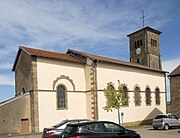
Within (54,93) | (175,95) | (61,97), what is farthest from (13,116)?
(175,95)

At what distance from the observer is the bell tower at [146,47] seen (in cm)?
5488

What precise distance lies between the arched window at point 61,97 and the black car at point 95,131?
16862 millimetres

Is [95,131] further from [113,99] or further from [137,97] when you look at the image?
[137,97]

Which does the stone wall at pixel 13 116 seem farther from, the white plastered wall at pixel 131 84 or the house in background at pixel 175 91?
the house in background at pixel 175 91

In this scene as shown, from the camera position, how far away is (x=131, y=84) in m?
35.6

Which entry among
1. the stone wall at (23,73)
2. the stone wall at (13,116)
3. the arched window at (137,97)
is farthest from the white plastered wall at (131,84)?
the stone wall at (13,116)

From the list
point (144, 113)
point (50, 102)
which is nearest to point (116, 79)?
point (144, 113)

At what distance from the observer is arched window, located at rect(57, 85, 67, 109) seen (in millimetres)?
28589

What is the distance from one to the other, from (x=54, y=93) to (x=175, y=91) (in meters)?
16.5

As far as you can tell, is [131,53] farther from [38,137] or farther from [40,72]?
[38,137]

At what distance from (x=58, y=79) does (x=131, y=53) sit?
32.7 meters

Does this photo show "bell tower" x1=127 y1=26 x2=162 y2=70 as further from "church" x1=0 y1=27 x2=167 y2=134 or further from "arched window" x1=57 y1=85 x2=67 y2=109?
"arched window" x1=57 y1=85 x2=67 y2=109

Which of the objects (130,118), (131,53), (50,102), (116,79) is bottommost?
(130,118)

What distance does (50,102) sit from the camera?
2752 centimetres
